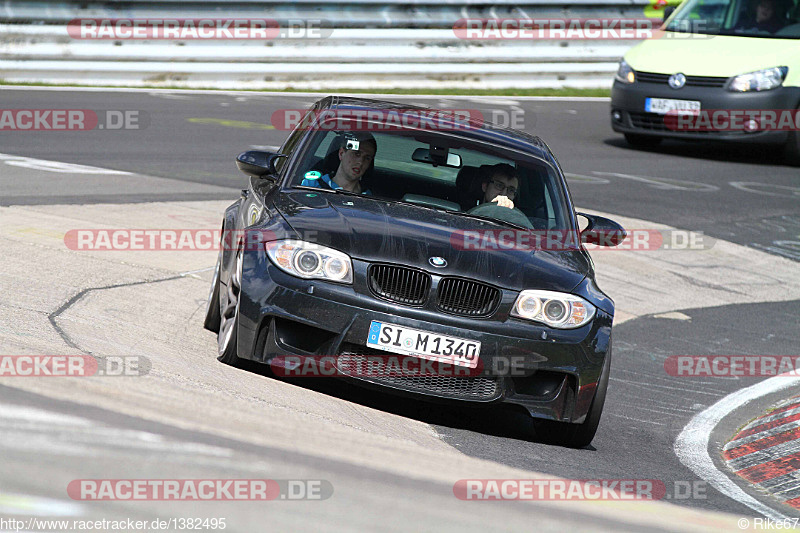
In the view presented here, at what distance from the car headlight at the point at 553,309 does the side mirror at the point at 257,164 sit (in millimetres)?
→ 1816

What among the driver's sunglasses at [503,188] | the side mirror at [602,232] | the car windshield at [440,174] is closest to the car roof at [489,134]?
the car windshield at [440,174]

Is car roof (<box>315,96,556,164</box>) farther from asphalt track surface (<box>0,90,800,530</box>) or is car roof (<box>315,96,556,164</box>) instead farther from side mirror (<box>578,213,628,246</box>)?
asphalt track surface (<box>0,90,800,530</box>)

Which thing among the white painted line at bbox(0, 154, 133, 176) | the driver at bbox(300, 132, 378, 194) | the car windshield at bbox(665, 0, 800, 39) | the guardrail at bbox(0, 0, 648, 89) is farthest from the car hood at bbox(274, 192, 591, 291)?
the guardrail at bbox(0, 0, 648, 89)

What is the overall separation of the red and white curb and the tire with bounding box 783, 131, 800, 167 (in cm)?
1030

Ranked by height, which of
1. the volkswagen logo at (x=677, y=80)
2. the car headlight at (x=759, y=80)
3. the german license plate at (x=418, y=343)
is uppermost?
the german license plate at (x=418, y=343)

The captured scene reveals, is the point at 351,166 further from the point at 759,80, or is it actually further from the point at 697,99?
the point at 759,80

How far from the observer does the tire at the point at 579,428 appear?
18.1ft

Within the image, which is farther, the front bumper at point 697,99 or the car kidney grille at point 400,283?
the front bumper at point 697,99

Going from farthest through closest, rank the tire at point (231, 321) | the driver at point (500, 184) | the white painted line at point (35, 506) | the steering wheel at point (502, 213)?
the driver at point (500, 184), the steering wheel at point (502, 213), the tire at point (231, 321), the white painted line at point (35, 506)

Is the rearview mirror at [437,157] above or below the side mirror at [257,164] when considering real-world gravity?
above

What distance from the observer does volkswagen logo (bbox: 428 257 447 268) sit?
Result: 17.4 ft

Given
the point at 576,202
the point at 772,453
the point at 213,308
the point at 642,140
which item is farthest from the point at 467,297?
the point at 642,140

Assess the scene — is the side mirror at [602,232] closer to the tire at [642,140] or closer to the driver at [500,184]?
the driver at [500,184]

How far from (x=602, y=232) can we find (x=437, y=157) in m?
1.02
